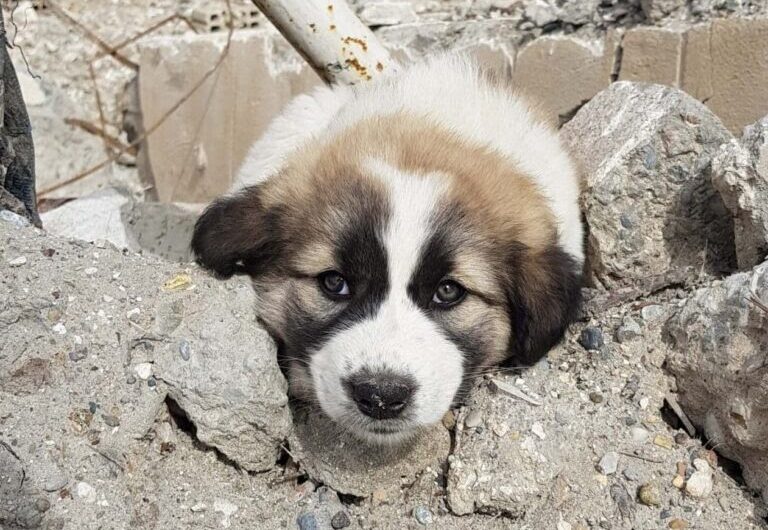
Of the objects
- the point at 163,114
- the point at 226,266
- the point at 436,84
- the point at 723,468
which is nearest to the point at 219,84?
the point at 163,114

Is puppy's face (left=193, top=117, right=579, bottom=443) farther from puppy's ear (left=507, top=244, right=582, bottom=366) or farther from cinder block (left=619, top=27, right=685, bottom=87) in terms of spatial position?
cinder block (left=619, top=27, right=685, bottom=87)

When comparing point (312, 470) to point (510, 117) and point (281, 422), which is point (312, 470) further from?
point (510, 117)

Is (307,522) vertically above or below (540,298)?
below

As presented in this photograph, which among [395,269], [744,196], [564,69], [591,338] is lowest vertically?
[591,338]

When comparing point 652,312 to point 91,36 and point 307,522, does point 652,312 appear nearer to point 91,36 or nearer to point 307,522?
point 307,522

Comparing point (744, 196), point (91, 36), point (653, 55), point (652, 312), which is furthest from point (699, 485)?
point (91, 36)

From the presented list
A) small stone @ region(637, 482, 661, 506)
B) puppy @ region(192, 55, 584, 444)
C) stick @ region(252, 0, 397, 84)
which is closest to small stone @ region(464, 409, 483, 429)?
puppy @ region(192, 55, 584, 444)
